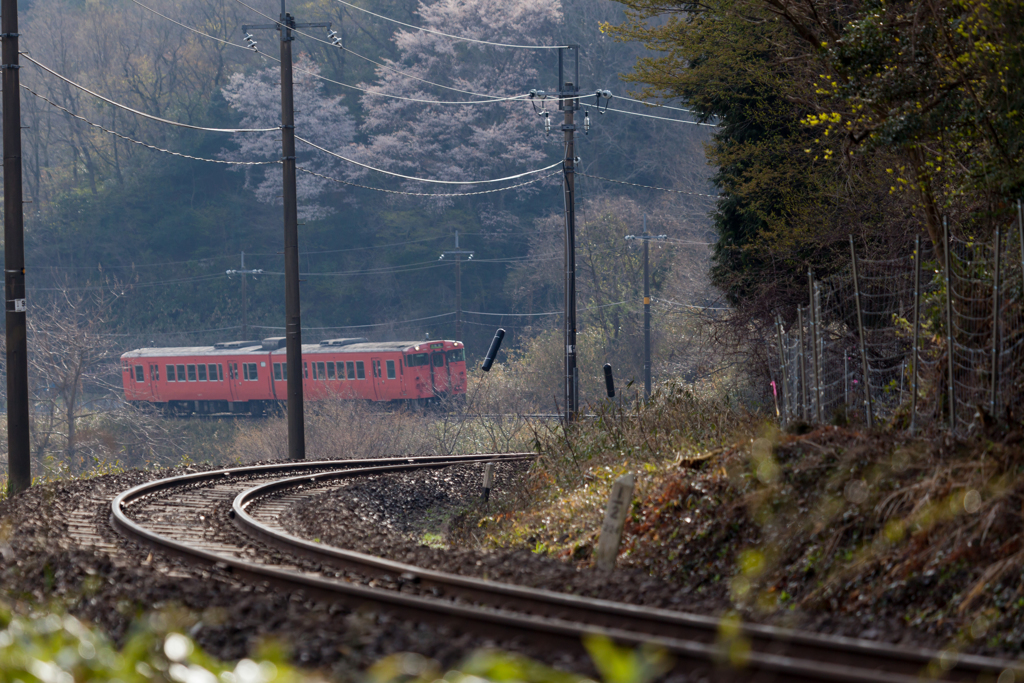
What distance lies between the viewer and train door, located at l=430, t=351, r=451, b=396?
134 feet

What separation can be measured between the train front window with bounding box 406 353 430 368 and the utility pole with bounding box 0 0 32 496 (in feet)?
83.1

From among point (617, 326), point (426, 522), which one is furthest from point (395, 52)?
point (426, 522)

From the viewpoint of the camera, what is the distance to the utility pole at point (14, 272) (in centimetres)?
1409

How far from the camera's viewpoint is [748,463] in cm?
888

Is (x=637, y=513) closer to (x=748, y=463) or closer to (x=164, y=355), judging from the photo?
(x=748, y=463)

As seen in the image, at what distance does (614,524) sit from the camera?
8305 mm

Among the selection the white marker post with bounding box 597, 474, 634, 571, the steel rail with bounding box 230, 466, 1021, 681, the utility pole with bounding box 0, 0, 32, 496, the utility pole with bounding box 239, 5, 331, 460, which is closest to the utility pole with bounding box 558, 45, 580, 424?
the utility pole with bounding box 239, 5, 331, 460

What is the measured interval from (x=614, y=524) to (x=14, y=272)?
10.4 meters

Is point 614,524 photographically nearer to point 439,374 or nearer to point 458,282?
point 439,374

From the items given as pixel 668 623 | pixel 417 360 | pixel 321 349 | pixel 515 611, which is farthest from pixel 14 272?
pixel 321 349

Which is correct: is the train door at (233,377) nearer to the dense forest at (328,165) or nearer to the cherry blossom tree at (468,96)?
the dense forest at (328,165)

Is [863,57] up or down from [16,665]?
up

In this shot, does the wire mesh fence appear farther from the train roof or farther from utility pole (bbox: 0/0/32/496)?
the train roof

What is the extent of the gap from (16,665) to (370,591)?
2.94 m
